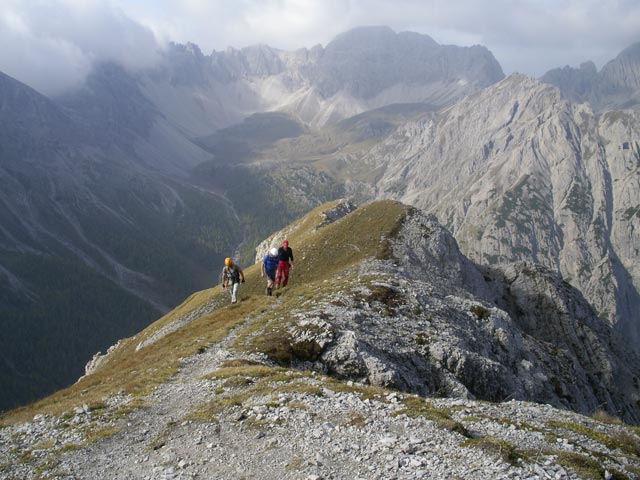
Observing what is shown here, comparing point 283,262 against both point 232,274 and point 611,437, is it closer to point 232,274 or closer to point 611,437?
point 232,274

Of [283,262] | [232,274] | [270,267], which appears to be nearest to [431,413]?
[283,262]

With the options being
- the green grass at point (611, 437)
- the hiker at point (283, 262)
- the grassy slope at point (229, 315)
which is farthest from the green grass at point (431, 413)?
the hiker at point (283, 262)

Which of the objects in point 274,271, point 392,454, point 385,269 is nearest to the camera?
point 392,454

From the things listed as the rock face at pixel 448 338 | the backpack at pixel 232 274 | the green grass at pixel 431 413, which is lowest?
the rock face at pixel 448 338

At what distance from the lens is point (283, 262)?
47.1 m

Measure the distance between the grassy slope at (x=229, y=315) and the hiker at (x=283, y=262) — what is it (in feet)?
4.93

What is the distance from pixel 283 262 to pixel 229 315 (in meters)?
6.99

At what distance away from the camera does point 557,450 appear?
17688 millimetres

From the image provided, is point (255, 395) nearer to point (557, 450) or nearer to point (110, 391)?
point (110, 391)

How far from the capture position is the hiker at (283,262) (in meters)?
46.2

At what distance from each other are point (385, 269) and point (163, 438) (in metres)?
46.5

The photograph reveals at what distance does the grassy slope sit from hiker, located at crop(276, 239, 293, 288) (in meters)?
Result: 1.50

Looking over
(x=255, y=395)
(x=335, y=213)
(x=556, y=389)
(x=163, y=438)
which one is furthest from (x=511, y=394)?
(x=335, y=213)

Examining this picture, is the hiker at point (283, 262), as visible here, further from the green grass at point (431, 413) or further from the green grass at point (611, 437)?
the green grass at point (611, 437)
